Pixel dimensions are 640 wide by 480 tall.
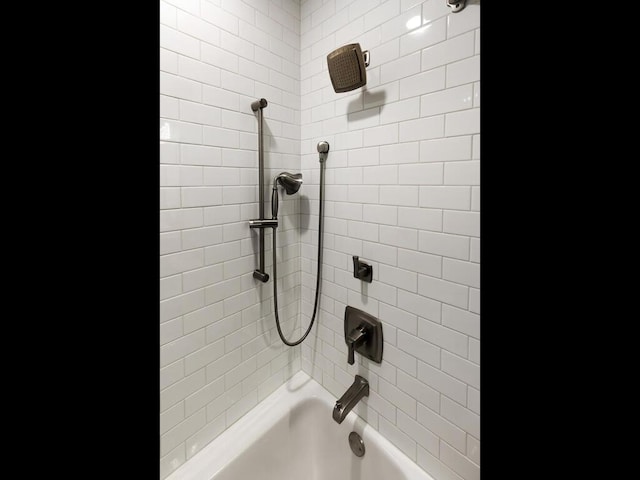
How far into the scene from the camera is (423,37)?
899 millimetres

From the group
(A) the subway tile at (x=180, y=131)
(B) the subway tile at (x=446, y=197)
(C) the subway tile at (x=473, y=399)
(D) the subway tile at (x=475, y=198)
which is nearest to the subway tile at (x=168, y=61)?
(A) the subway tile at (x=180, y=131)

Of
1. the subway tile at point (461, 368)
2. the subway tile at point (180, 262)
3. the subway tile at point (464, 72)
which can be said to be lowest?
the subway tile at point (461, 368)

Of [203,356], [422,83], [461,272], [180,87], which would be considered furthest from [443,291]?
[180,87]

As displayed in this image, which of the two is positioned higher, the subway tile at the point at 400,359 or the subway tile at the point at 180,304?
the subway tile at the point at 180,304

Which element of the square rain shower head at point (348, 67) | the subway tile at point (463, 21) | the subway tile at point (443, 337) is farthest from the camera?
the square rain shower head at point (348, 67)

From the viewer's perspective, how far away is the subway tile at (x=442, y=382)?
0.90m

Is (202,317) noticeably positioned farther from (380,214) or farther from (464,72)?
(464,72)

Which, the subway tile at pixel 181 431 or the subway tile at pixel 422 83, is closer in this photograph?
the subway tile at pixel 422 83

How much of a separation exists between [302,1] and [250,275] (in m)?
1.27

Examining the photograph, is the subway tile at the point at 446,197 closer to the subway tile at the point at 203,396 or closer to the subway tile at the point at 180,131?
the subway tile at the point at 180,131

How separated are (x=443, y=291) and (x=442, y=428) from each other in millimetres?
463

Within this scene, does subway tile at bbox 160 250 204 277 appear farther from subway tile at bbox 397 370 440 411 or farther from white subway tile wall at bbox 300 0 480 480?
subway tile at bbox 397 370 440 411
